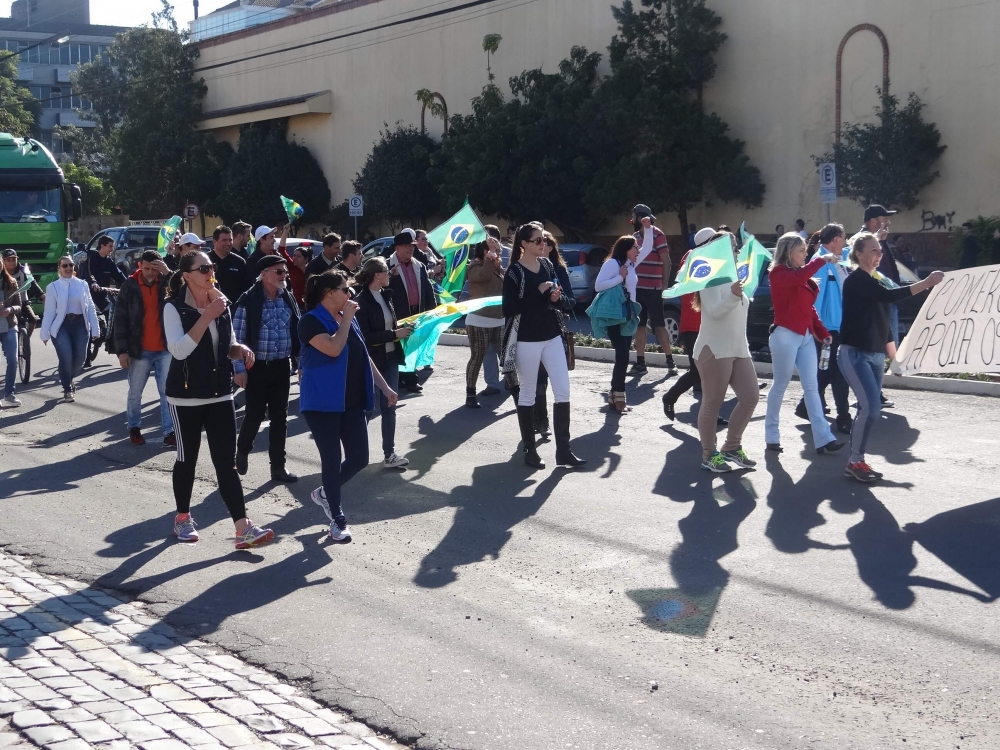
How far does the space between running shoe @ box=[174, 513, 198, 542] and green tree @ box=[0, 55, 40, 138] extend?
6659 cm

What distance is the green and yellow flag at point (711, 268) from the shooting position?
8.31 m

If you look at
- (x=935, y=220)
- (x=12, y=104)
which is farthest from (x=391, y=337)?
(x=12, y=104)

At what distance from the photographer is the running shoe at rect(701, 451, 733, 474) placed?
8.63 metres

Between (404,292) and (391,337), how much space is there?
1.83 meters

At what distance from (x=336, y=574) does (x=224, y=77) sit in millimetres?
46712

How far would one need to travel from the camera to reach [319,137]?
45.6 metres

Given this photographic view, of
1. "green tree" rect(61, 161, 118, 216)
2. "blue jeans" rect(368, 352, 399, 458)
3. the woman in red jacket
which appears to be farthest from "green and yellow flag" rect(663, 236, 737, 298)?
"green tree" rect(61, 161, 118, 216)

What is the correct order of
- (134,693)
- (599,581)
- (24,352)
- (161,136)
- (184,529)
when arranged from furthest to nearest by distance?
1. (161,136)
2. (24,352)
3. (184,529)
4. (599,581)
5. (134,693)

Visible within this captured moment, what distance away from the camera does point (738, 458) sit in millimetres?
8773

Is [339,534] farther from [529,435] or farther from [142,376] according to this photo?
[142,376]

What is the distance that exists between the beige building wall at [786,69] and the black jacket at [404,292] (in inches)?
723

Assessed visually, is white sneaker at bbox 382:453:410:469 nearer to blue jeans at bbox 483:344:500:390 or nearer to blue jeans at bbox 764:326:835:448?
blue jeans at bbox 764:326:835:448

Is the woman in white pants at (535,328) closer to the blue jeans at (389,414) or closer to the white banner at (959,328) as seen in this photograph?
the blue jeans at (389,414)

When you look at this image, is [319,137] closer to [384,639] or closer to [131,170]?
[131,170]
